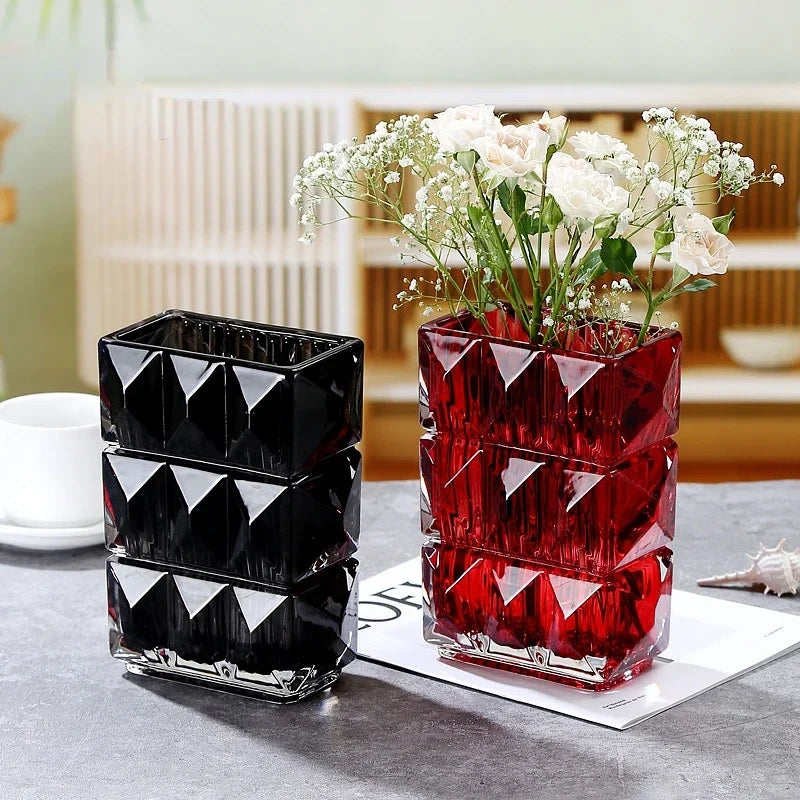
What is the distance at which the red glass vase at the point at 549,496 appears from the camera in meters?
0.83

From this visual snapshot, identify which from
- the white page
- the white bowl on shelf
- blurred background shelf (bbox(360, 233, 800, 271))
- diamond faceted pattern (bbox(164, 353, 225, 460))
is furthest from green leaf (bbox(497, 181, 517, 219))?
the white bowl on shelf

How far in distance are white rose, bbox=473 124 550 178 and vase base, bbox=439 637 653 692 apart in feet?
1.05

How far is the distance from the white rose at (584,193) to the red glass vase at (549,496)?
92 millimetres

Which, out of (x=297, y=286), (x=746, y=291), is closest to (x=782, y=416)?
(x=746, y=291)

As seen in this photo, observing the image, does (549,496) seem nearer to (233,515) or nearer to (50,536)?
(233,515)

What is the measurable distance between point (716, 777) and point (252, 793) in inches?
10.4

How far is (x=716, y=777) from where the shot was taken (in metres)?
0.75

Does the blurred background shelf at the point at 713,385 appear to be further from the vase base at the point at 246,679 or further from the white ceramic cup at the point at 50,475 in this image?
the vase base at the point at 246,679

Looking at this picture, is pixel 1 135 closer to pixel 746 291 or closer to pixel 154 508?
pixel 746 291

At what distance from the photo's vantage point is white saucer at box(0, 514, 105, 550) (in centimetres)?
111

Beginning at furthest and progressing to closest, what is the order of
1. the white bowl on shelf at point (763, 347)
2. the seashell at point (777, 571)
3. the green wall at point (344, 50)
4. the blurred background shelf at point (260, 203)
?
the green wall at point (344, 50), the white bowl on shelf at point (763, 347), the blurred background shelf at point (260, 203), the seashell at point (777, 571)

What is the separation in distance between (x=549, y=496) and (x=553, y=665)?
12 centimetres

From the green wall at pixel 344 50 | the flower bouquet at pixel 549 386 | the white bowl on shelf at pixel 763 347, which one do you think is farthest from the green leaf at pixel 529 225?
the green wall at pixel 344 50

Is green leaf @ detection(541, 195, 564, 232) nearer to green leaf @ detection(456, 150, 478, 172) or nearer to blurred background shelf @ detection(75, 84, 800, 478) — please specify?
green leaf @ detection(456, 150, 478, 172)
